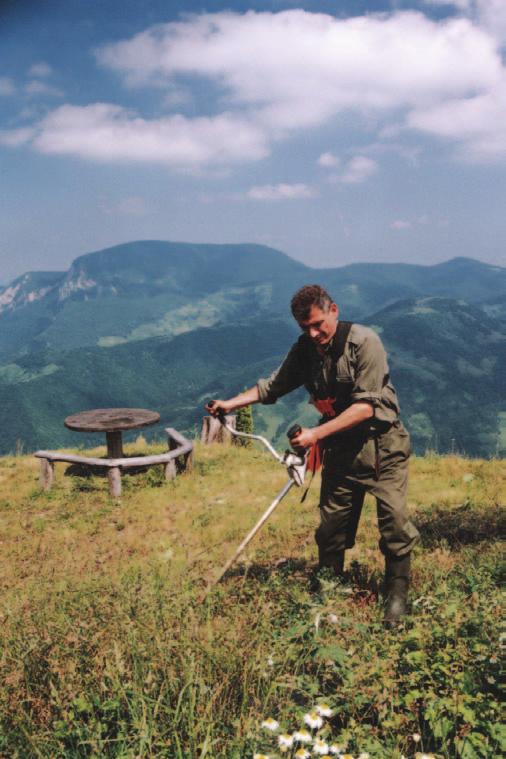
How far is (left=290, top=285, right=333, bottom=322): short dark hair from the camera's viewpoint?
4.02 m

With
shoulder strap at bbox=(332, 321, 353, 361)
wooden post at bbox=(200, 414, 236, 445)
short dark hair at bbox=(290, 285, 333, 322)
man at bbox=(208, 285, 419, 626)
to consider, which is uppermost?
short dark hair at bbox=(290, 285, 333, 322)

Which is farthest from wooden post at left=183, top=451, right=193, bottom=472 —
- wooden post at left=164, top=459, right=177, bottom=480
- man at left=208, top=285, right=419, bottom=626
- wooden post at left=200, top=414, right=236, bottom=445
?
man at left=208, top=285, right=419, bottom=626

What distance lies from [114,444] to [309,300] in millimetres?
7733

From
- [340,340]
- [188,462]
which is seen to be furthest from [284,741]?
[188,462]

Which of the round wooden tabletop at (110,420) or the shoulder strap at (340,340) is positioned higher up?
the shoulder strap at (340,340)

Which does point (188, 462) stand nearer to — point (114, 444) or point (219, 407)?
point (114, 444)

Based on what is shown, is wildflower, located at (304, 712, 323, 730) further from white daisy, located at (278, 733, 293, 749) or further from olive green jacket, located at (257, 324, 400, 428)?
olive green jacket, located at (257, 324, 400, 428)

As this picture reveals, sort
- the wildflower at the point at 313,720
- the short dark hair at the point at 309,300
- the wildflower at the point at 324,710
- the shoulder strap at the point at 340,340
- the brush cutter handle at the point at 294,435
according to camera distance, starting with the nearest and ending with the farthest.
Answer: the wildflower at the point at 313,720 < the wildflower at the point at 324,710 < the brush cutter handle at the point at 294,435 < the short dark hair at the point at 309,300 < the shoulder strap at the point at 340,340

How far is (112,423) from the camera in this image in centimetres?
1029

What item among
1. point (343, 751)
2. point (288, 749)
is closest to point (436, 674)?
point (343, 751)

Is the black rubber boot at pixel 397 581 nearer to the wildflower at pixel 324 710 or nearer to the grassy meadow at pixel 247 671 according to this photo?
the grassy meadow at pixel 247 671

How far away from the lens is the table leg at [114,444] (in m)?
10.8

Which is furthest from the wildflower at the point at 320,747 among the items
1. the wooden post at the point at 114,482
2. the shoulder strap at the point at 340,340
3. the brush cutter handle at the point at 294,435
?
the wooden post at the point at 114,482

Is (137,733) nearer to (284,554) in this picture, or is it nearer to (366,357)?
(366,357)
